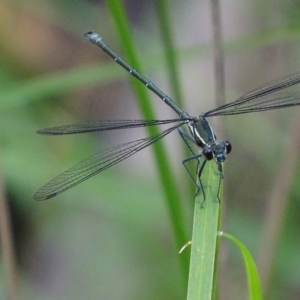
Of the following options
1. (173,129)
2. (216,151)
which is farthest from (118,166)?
(216,151)

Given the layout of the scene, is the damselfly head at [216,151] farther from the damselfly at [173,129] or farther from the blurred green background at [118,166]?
the blurred green background at [118,166]

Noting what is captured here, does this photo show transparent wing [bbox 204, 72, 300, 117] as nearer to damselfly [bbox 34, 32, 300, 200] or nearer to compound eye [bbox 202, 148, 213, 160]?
damselfly [bbox 34, 32, 300, 200]

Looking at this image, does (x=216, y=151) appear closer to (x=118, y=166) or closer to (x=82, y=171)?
(x=82, y=171)

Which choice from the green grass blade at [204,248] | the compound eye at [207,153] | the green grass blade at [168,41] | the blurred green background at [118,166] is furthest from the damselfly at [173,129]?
the green grass blade at [204,248]

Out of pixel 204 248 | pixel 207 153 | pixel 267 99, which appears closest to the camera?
pixel 204 248

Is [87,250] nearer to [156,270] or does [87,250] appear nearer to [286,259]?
[156,270]

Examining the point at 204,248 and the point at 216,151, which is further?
the point at 216,151

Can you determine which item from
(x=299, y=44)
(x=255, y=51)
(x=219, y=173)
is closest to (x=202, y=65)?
(x=255, y=51)
